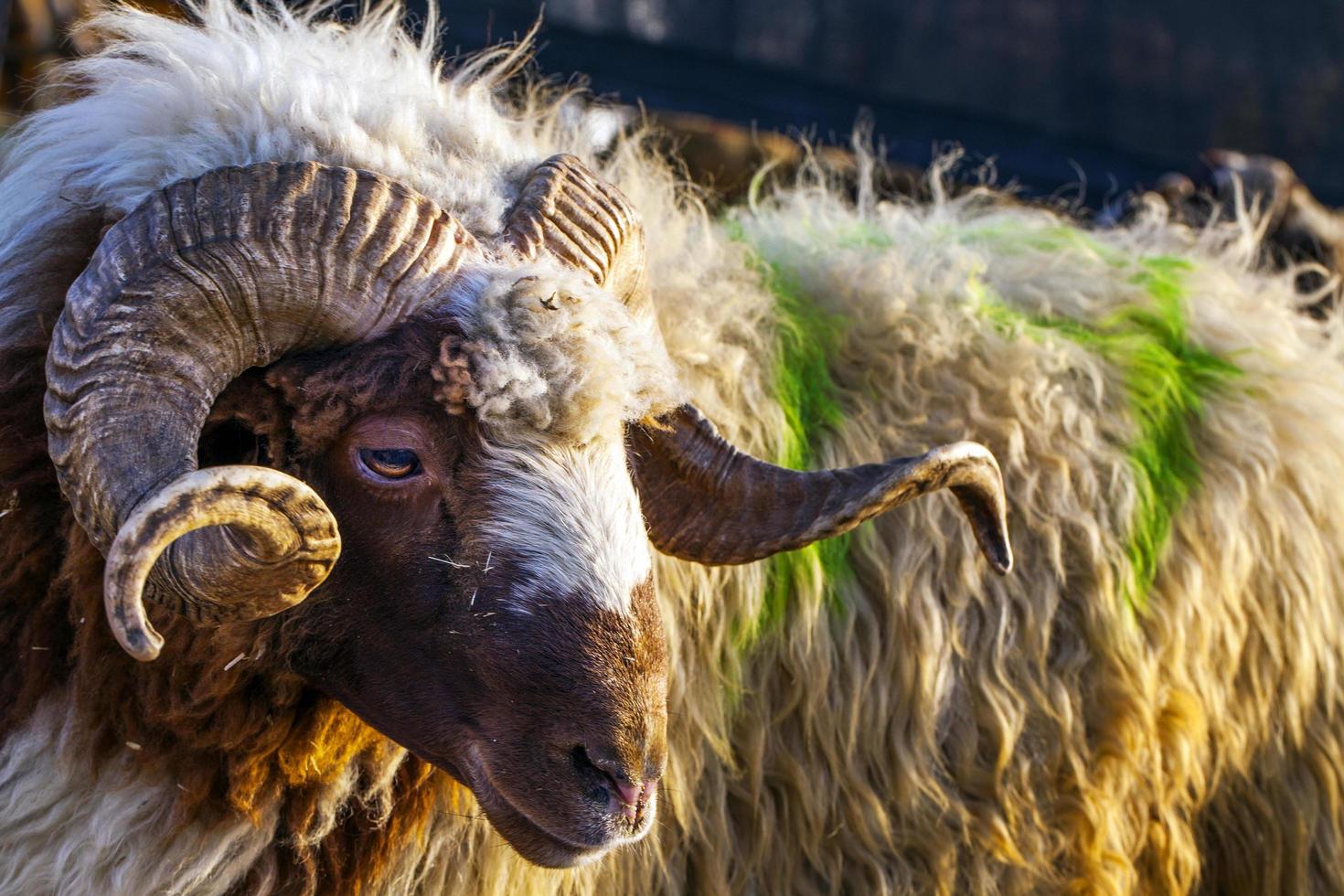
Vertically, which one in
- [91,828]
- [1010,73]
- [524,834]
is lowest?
[1010,73]

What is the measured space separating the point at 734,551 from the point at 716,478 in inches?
6.3

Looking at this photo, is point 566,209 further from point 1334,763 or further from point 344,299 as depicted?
point 1334,763

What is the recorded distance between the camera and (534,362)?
2.26 metres

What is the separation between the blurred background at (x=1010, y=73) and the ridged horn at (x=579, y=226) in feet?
20.4

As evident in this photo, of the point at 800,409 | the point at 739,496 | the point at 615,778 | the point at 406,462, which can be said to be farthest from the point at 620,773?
the point at 800,409

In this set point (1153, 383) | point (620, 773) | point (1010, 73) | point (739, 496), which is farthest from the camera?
point (1010, 73)

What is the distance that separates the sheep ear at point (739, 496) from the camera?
8.86 feet

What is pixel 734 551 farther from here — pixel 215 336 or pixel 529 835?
pixel 215 336

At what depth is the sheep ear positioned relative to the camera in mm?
2701

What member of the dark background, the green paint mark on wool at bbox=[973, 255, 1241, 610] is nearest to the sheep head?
the green paint mark on wool at bbox=[973, 255, 1241, 610]

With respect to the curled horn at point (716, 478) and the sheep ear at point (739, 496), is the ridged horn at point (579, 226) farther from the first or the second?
the sheep ear at point (739, 496)

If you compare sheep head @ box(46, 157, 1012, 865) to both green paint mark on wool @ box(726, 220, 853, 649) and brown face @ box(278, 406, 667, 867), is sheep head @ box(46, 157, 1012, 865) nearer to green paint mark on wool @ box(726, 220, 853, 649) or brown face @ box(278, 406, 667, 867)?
brown face @ box(278, 406, 667, 867)

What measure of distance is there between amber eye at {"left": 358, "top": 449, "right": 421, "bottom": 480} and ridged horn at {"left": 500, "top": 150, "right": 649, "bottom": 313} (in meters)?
0.46

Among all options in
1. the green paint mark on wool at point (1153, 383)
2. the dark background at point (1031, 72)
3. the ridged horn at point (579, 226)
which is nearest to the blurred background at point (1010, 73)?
the dark background at point (1031, 72)
